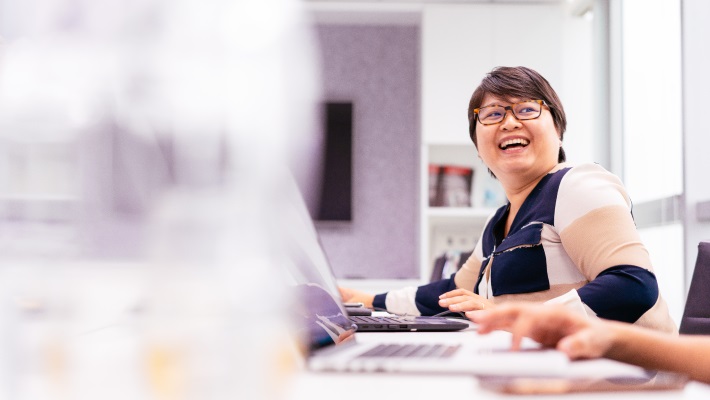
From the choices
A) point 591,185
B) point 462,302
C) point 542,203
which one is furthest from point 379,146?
point 462,302

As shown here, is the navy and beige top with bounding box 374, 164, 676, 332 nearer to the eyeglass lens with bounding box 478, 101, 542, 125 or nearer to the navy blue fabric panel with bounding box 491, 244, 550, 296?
the navy blue fabric panel with bounding box 491, 244, 550, 296

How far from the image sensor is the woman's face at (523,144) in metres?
1.66

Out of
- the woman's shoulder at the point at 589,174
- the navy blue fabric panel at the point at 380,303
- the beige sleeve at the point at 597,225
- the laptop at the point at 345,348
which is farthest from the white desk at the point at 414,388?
the navy blue fabric panel at the point at 380,303

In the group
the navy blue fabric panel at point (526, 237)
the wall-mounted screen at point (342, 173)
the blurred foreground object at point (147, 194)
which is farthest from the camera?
the wall-mounted screen at point (342, 173)

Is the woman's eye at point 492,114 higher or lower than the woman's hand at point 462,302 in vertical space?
higher

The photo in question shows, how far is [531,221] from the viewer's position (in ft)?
4.97

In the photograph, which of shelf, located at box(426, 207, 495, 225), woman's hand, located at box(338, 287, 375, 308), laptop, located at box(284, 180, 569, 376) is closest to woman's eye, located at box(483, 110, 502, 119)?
woman's hand, located at box(338, 287, 375, 308)

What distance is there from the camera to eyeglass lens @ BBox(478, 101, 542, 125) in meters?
1.66

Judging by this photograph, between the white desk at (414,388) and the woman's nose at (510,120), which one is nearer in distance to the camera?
the white desk at (414,388)

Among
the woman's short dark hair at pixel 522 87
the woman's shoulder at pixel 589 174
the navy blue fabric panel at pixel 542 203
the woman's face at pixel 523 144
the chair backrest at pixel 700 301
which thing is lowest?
the chair backrest at pixel 700 301

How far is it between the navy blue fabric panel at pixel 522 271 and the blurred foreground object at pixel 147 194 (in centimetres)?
119

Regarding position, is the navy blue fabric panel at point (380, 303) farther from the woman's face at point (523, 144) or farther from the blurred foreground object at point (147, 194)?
the blurred foreground object at point (147, 194)

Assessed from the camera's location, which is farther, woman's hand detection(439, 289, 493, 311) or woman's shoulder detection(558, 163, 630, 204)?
woman's shoulder detection(558, 163, 630, 204)

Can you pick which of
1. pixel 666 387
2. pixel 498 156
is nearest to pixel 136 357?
pixel 666 387
